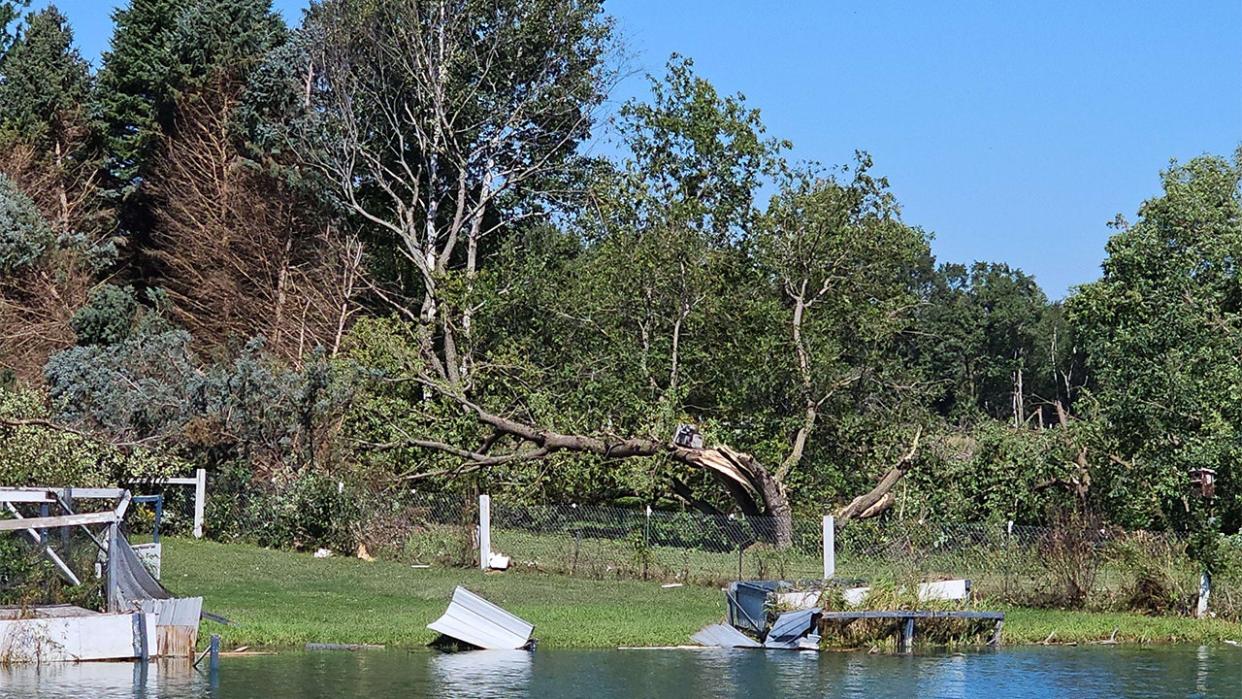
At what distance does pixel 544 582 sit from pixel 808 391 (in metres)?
9.34

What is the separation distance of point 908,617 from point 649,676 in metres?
4.42

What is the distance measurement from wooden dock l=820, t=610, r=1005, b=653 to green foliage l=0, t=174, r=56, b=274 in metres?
33.5

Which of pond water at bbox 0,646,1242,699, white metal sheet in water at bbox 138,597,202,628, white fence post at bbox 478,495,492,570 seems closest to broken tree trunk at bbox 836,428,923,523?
white fence post at bbox 478,495,492,570

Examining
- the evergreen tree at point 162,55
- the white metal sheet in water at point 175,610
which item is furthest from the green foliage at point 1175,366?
the evergreen tree at point 162,55

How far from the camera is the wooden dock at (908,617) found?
19.5 metres

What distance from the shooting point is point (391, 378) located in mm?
35031

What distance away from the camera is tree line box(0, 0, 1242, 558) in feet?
97.9

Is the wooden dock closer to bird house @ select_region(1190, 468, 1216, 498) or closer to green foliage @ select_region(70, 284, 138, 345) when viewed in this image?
bird house @ select_region(1190, 468, 1216, 498)

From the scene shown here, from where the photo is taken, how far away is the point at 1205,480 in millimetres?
25062

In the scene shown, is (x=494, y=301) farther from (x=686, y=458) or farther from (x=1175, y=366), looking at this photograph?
(x=1175, y=366)

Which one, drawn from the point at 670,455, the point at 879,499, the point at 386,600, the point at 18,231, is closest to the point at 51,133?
the point at 18,231

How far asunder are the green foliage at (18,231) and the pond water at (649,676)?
31.5 m

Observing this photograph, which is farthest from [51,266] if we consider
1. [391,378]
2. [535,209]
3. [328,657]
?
[328,657]

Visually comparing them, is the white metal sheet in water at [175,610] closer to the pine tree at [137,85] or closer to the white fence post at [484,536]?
the white fence post at [484,536]
